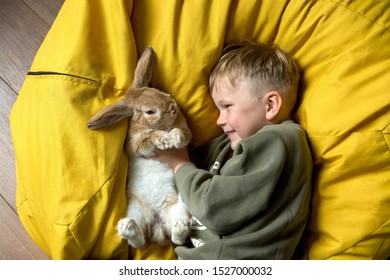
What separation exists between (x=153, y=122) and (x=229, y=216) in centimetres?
32

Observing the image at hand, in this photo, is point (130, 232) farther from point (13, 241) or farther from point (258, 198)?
point (13, 241)

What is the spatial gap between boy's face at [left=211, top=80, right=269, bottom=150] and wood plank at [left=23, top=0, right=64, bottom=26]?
30.8 inches

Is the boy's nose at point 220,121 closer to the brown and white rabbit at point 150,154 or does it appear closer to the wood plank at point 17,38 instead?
the brown and white rabbit at point 150,154

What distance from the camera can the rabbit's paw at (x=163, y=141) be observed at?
3.54 ft

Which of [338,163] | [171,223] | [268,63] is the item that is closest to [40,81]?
[171,223]

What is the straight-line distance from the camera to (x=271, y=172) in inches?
38.2

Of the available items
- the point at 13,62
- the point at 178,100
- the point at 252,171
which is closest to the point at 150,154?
the point at 178,100

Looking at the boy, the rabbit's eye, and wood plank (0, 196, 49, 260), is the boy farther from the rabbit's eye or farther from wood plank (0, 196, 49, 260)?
wood plank (0, 196, 49, 260)

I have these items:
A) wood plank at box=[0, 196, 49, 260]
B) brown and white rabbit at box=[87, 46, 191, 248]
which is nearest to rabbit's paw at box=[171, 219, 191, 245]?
brown and white rabbit at box=[87, 46, 191, 248]

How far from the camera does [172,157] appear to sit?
1139mm

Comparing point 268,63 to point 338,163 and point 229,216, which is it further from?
point 229,216

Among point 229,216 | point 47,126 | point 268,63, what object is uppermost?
point 268,63

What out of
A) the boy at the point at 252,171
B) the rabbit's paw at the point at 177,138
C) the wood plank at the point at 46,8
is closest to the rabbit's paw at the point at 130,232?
the boy at the point at 252,171

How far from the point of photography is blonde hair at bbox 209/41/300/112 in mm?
1115
